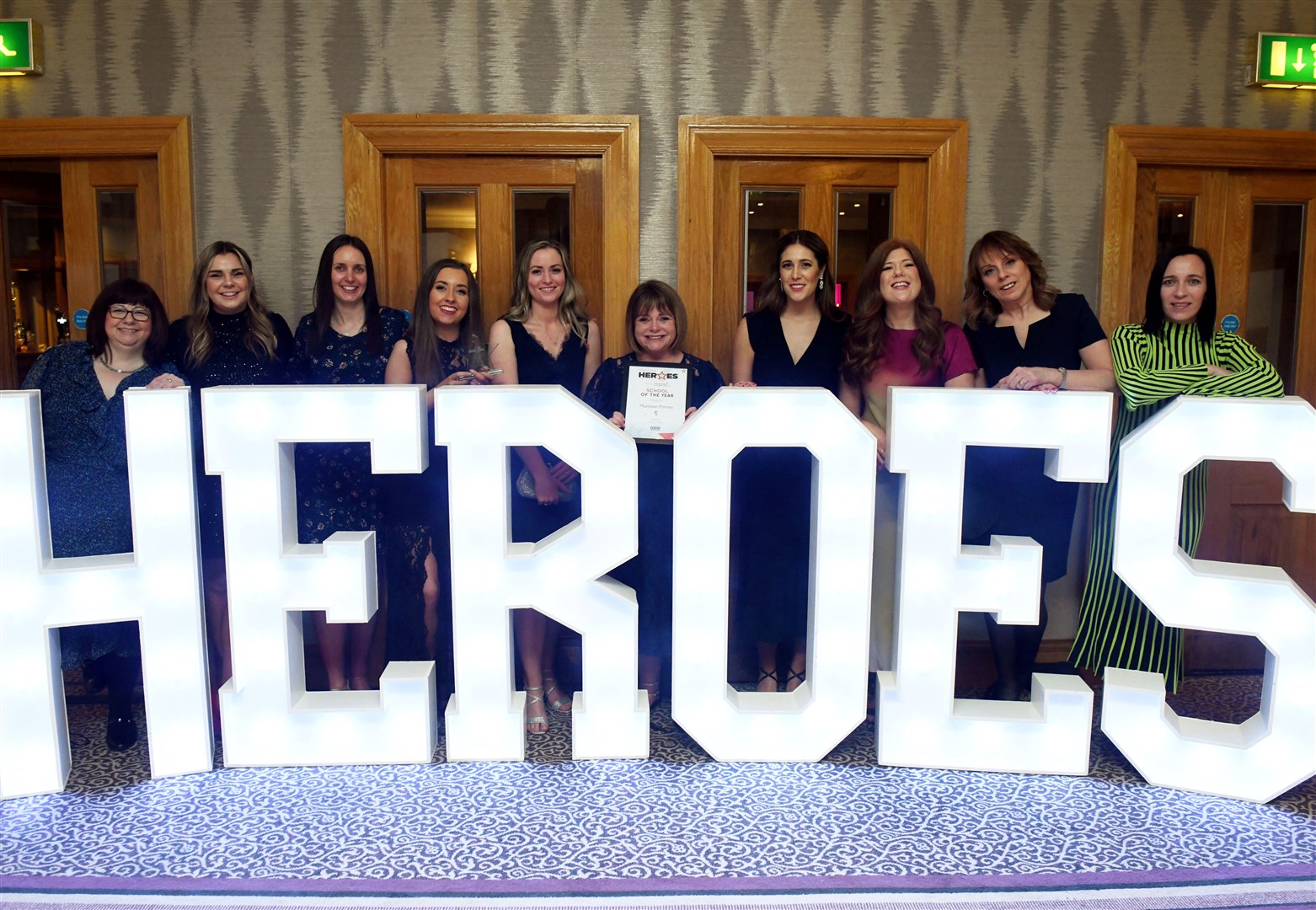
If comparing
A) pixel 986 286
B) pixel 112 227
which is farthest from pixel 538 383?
pixel 112 227

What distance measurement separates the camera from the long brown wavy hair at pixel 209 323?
239 cm

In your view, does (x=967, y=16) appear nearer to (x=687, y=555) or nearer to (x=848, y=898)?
(x=687, y=555)

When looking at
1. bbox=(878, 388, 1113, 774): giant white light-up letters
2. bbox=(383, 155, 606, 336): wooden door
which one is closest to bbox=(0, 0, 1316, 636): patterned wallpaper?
bbox=(383, 155, 606, 336): wooden door

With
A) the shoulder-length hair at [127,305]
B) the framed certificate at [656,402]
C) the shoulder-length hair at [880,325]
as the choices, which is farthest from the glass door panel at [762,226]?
the shoulder-length hair at [127,305]

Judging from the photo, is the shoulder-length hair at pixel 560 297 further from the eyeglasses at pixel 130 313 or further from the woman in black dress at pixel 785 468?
the eyeglasses at pixel 130 313

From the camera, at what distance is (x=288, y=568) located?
2018 mm

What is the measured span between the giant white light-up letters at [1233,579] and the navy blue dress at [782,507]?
807 mm

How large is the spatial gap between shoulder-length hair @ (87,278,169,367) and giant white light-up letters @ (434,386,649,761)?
92cm

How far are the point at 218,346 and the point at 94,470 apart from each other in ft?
1.46

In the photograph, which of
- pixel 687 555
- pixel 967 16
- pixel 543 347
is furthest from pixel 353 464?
pixel 967 16

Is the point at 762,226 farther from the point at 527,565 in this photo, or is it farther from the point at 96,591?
the point at 96,591

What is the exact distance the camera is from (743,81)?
2844mm

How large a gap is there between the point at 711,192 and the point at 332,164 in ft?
4.06

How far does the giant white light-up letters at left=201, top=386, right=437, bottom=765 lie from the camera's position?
1998 millimetres
